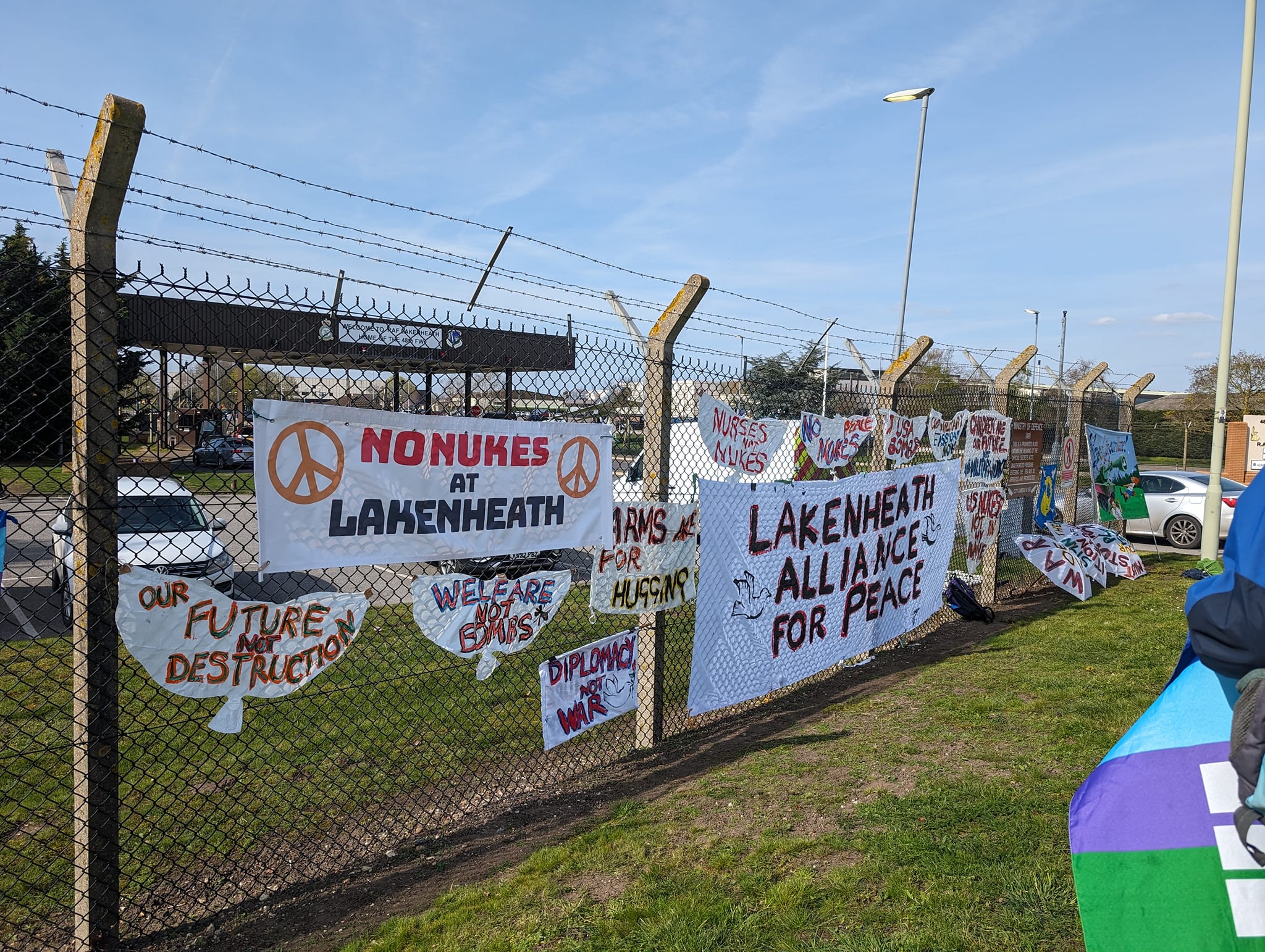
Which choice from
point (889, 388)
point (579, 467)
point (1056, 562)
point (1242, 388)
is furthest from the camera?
point (1242, 388)

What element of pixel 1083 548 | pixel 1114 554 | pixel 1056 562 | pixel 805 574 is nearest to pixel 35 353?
pixel 805 574

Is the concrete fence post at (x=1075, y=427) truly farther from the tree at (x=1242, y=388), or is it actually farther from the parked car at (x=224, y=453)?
the tree at (x=1242, y=388)

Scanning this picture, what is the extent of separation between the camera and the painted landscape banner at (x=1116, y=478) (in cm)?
1091

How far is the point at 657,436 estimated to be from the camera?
16.0 feet

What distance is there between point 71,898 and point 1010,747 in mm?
4668

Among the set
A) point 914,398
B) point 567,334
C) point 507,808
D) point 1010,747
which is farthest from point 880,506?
point 507,808

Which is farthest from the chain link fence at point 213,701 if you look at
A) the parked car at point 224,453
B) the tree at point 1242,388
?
the tree at point 1242,388

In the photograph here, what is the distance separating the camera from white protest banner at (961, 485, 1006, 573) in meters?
8.30

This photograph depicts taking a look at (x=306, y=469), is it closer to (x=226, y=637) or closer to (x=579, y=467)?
(x=226, y=637)

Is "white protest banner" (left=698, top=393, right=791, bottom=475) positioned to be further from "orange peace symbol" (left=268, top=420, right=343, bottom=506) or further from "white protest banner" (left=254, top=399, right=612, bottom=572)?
"orange peace symbol" (left=268, top=420, right=343, bottom=506)

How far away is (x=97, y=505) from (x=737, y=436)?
11.7 ft

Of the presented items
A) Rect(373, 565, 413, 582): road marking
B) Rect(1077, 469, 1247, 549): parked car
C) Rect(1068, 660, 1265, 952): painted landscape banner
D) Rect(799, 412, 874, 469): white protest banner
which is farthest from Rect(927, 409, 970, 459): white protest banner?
Rect(1077, 469, 1247, 549): parked car

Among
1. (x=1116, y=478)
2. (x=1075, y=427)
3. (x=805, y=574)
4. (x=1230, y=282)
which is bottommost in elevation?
(x=805, y=574)

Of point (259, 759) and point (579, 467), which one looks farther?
point (259, 759)
